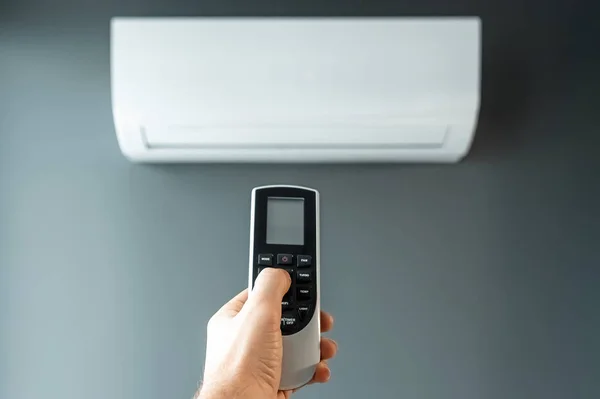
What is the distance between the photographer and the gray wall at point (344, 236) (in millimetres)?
1520

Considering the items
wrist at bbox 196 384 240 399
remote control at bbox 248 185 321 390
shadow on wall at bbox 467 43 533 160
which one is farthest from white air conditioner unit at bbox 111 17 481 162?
wrist at bbox 196 384 240 399

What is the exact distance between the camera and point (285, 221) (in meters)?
0.99

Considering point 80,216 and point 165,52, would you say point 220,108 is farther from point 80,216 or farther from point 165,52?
point 80,216

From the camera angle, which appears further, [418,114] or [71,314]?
[71,314]

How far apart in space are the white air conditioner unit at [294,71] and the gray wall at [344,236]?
0.75 feet

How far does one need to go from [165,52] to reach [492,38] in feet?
2.55

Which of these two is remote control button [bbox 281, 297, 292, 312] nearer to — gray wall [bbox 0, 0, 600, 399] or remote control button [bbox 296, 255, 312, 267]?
remote control button [bbox 296, 255, 312, 267]

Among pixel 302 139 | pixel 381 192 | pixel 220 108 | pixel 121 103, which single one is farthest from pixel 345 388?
pixel 121 103

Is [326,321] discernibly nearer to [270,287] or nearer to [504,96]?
[270,287]

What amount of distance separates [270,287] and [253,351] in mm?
88

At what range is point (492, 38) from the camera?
62.7 inches

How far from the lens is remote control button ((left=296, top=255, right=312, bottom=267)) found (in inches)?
37.8

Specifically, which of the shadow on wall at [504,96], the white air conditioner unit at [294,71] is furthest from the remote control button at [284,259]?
the shadow on wall at [504,96]

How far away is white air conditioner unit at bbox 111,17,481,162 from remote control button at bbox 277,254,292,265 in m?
0.47
